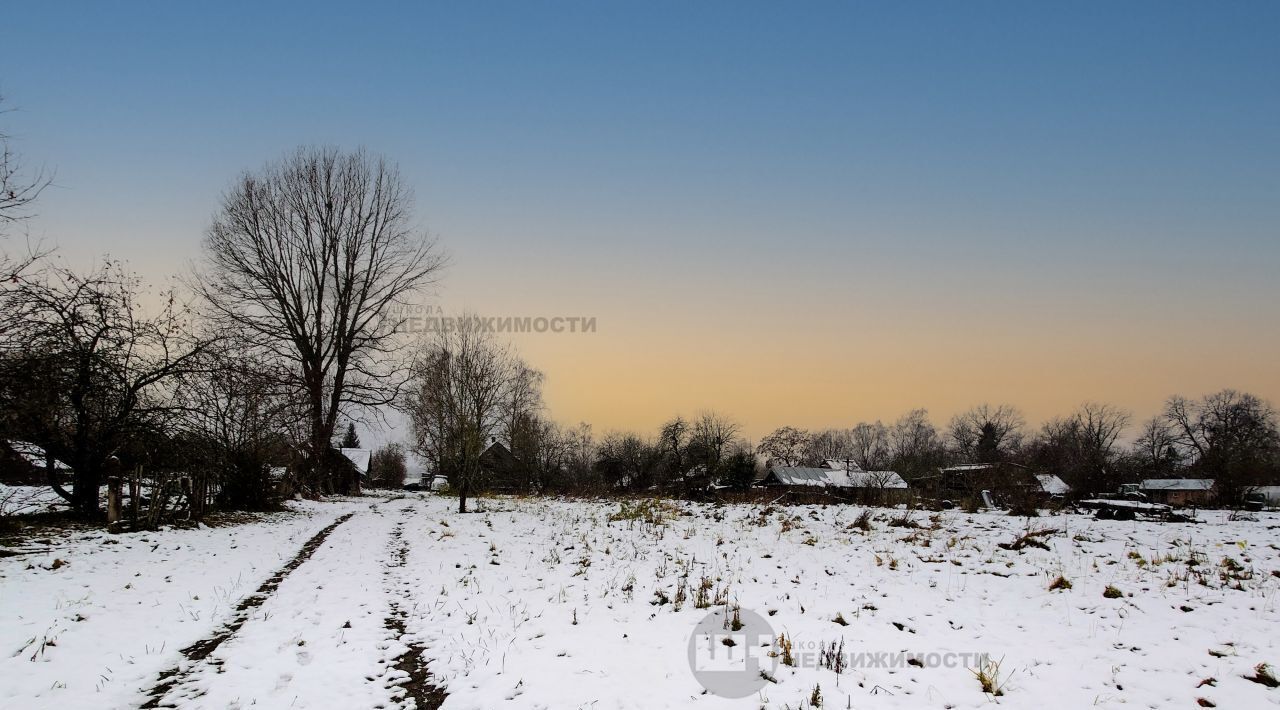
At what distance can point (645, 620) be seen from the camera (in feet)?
22.6

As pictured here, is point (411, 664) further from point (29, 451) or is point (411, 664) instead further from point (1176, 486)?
point (1176, 486)

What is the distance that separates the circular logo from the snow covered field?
0.07 m

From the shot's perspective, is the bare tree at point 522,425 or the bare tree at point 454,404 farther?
the bare tree at point 522,425

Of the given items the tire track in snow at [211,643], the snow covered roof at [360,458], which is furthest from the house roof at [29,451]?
the snow covered roof at [360,458]

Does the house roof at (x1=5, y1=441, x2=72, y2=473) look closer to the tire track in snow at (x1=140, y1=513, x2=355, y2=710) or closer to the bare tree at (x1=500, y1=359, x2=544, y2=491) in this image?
the tire track in snow at (x1=140, y1=513, x2=355, y2=710)

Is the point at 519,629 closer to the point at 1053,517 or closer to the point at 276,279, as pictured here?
the point at 1053,517

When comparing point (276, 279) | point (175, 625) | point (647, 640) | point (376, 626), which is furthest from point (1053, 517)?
point (276, 279)

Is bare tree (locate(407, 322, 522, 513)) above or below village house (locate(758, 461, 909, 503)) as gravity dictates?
above

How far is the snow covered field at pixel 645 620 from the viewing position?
4844 mm

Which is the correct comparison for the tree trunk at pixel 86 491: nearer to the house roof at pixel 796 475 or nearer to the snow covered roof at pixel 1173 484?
the house roof at pixel 796 475

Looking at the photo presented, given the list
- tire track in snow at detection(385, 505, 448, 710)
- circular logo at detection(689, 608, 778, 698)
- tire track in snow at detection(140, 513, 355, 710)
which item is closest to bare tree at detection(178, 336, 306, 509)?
tire track in snow at detection(140, 513, 355, 710)

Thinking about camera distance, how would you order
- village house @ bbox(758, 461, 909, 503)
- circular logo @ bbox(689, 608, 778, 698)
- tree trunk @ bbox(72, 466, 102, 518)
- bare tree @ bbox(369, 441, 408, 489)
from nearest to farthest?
1. circular logo @ bbox(689, 608, 778, 698)
2. tree trunk @ bbox(72, 466, 102, 518)
3. village house @ bbox(758, 461, 909, 503)
4. bare tree @ bbox(369, 441, 408, 489)

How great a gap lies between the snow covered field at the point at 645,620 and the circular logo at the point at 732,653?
2.9 inches

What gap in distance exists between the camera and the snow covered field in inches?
191
